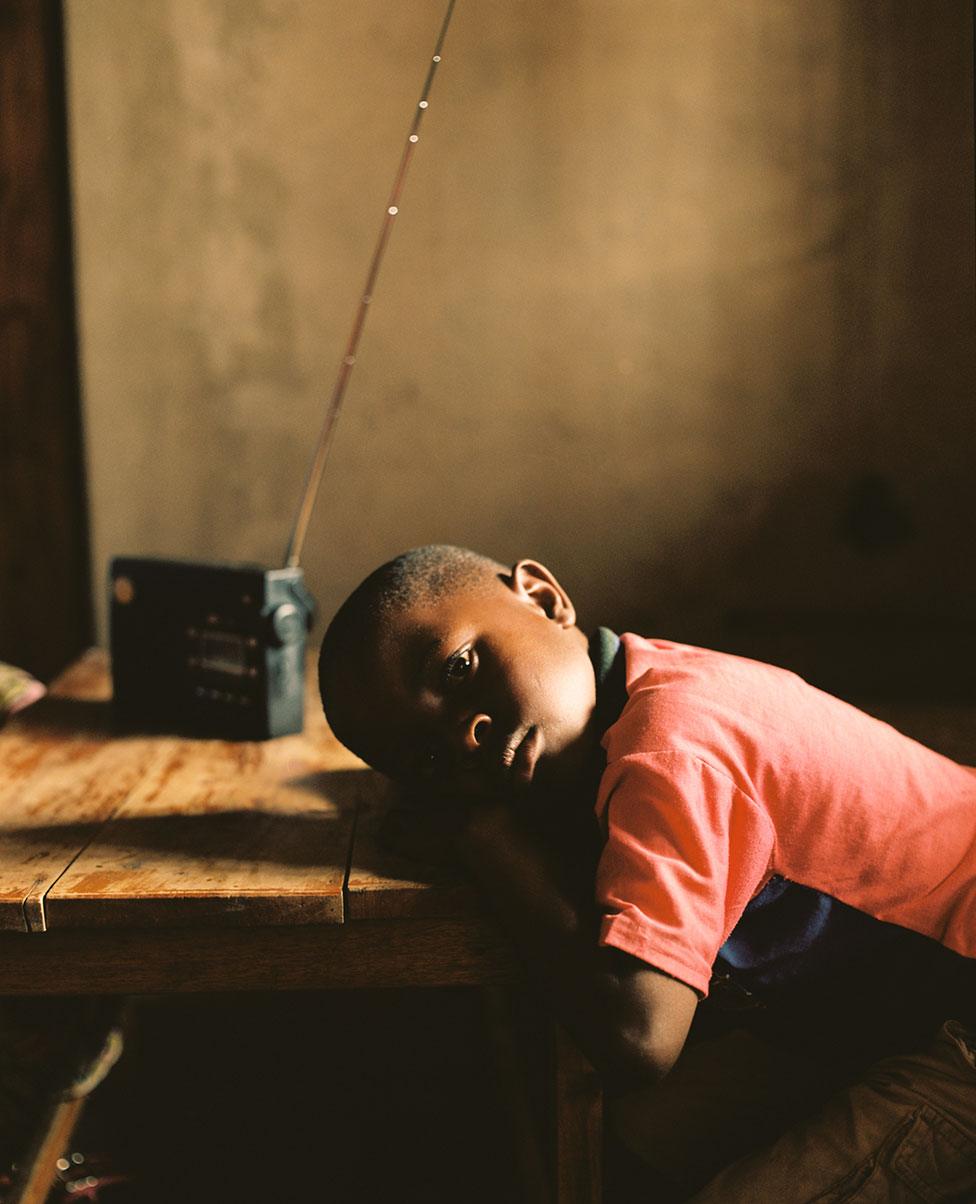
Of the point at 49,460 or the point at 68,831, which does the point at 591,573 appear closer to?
the point at 49,460

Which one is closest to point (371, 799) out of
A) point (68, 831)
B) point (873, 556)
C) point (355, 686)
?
point (355, 686)

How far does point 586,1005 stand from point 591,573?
4.25ft

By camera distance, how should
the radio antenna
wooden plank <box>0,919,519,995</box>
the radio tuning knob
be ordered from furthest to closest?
the radio antenna
the radio tuning knob
wooden plank <box>0,919,519,995</box>

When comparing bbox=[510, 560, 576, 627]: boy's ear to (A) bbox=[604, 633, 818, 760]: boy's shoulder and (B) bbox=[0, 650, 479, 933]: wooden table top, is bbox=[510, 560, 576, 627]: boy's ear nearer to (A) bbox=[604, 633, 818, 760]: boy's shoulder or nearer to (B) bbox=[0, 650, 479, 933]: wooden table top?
(A) bbox=[604, 633, 818, 760]: boy's shoulder

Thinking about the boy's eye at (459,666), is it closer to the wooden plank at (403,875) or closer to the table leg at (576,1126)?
the wooden plank at (403,875)

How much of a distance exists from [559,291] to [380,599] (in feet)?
3.67

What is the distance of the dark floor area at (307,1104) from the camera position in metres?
1.37

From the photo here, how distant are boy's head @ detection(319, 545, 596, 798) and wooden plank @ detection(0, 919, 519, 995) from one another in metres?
0.13

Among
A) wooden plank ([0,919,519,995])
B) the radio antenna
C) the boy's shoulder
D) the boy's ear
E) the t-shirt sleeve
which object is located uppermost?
the radio antenna

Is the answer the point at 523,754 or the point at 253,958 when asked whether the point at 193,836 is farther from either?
the point at 523,754

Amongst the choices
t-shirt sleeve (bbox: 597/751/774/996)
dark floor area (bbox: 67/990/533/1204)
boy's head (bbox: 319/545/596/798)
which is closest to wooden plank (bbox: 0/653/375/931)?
boy's head (bbox: 319/545/596/798)

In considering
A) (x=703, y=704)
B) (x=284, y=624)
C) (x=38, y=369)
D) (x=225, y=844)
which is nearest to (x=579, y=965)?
(x=703, y=704)

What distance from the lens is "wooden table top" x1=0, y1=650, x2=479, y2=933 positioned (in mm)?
802

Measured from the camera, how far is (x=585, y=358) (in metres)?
1.92
